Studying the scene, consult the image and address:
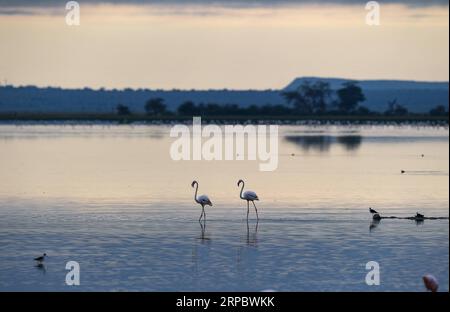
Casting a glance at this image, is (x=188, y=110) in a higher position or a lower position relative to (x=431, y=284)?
higher

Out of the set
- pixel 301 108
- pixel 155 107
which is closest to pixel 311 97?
pixel 301 108

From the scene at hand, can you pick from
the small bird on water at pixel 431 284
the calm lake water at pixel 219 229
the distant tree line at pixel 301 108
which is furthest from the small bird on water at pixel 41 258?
the distant tree line at pixel 301 108

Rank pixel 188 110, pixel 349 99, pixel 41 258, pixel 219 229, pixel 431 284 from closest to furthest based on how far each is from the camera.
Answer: pixel 431 284 < pixel 41 258 < pixel 219 229 < pixel 188 110 < pixel 349 99

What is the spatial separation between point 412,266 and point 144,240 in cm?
537

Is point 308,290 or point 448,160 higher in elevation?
point 448,160

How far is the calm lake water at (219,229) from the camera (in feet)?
51.4

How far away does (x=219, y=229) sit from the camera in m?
20.9

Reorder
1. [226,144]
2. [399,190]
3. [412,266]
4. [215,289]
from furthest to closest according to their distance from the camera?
1. [226,144]
2. [399,190]
3. [412,266]
4. [215,289]

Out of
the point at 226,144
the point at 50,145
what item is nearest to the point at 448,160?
the point at 226,144

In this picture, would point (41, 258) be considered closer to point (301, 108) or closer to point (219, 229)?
point (219, 229)

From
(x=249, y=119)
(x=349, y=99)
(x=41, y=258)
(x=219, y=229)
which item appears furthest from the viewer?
(x=349, y=99)

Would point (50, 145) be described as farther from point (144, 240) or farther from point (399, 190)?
point (144, 240)

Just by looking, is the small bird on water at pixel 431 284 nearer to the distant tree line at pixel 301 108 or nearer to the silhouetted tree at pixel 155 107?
the distant tree line at pixel 301 108

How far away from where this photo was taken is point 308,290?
14.7 m
